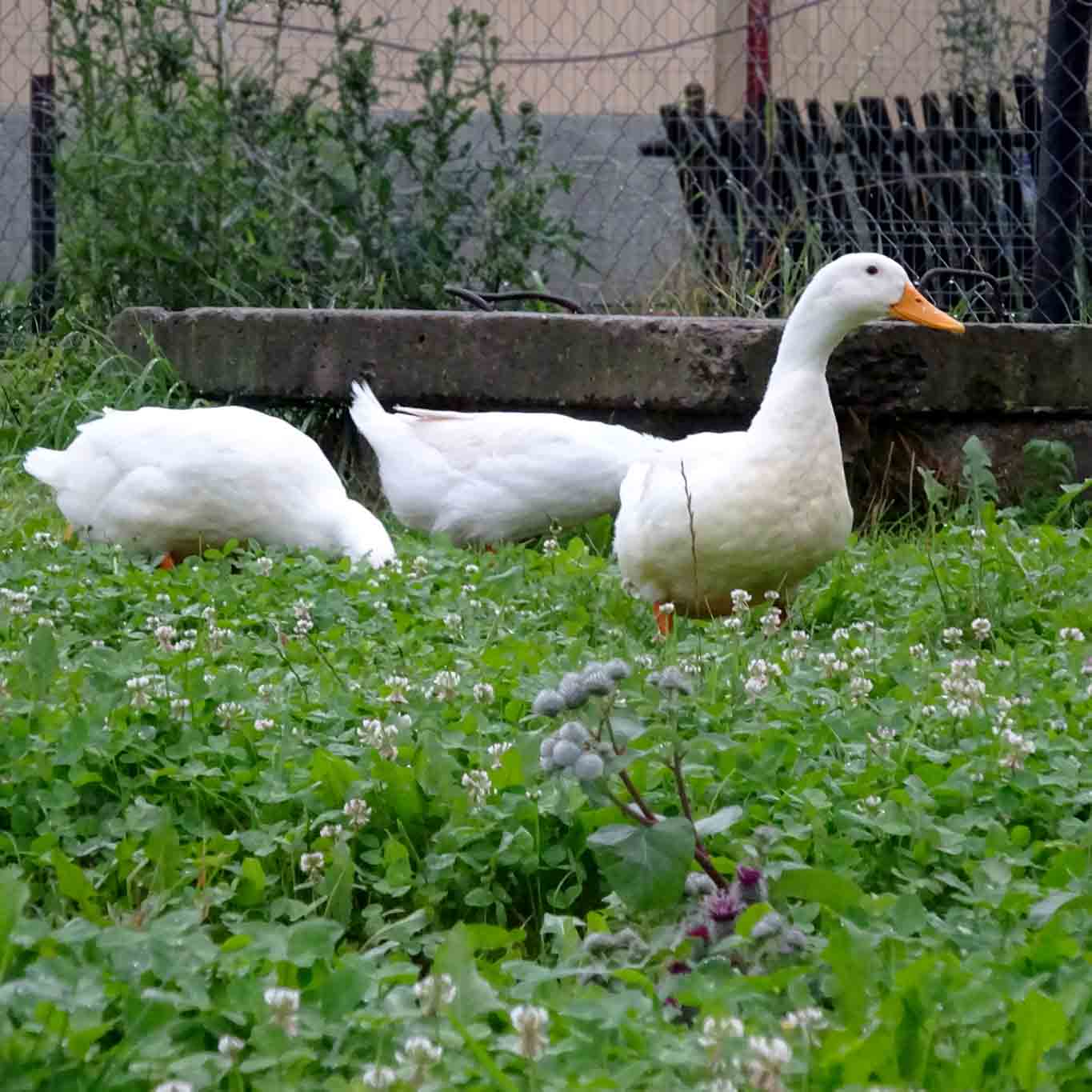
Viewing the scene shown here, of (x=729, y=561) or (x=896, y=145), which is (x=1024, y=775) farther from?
(x=896, y=145)

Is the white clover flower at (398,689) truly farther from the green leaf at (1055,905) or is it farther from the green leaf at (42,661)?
the green leaf at (1055,905)

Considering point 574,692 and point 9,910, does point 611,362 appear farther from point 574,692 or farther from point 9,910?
point 9,910

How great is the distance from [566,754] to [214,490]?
10.3ft

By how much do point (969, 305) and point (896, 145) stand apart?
100cm

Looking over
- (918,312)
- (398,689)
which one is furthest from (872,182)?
(398,689)

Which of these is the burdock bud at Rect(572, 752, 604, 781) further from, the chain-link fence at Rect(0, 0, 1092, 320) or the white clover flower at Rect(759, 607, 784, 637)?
the chain-link fence at Rect(0, 0, 1092, 320)

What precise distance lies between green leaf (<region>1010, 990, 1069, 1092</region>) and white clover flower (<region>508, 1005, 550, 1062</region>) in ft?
1.43

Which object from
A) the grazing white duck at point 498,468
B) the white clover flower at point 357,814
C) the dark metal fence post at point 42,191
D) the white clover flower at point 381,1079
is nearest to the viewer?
the white clover flower at point 381,1079

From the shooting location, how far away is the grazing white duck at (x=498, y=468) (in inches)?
215

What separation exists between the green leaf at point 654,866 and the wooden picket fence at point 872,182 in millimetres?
4996

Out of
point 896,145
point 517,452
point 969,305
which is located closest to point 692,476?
point 517,452

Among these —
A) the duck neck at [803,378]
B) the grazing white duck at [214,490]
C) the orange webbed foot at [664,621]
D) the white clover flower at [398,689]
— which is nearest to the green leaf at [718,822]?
the white clover flower at [398,689]

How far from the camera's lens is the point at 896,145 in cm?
758

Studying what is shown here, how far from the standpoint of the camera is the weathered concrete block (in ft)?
18.9
